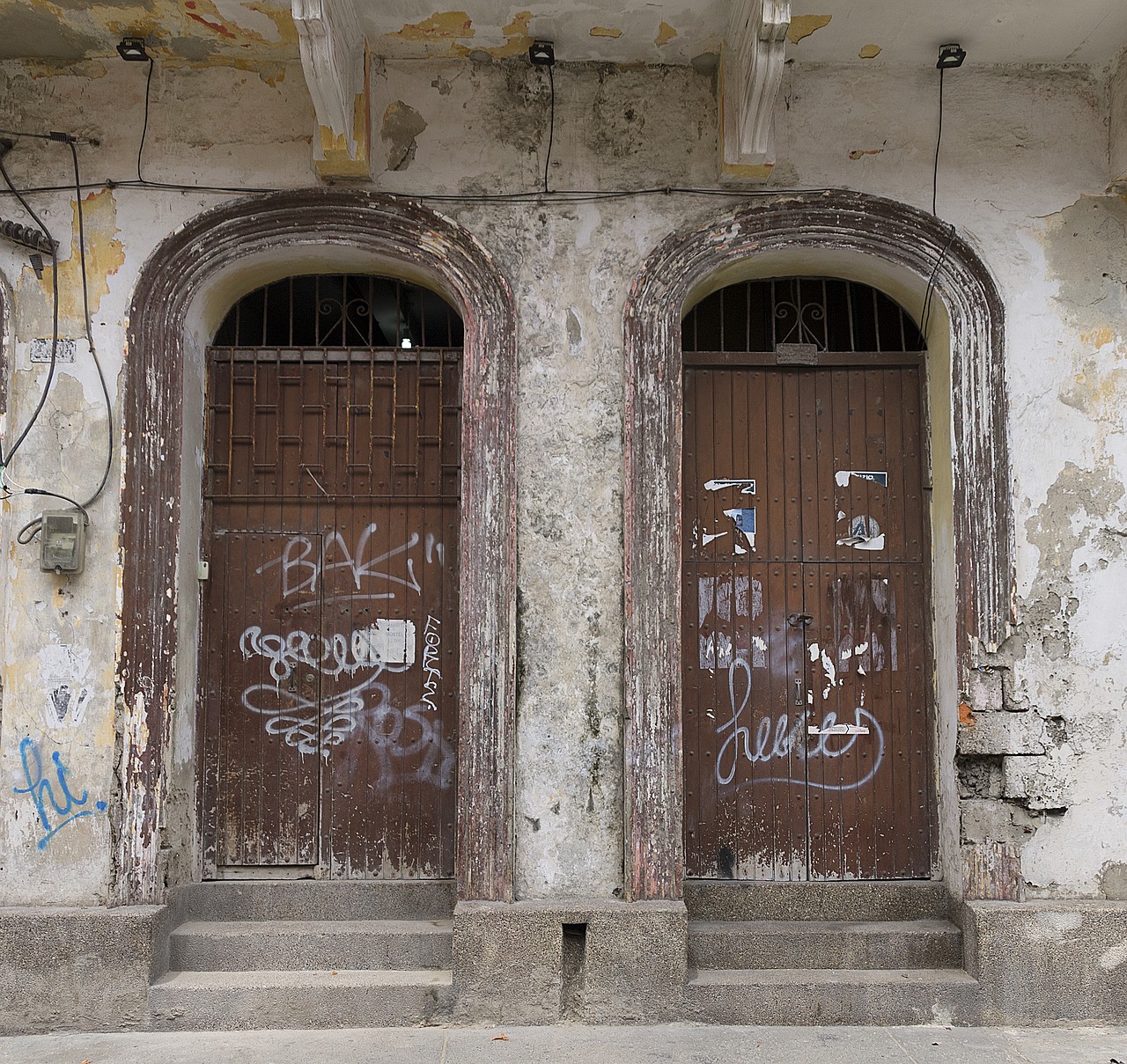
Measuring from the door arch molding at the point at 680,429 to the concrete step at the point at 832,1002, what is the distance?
1.64 feet

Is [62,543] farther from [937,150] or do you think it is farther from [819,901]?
[937,150]

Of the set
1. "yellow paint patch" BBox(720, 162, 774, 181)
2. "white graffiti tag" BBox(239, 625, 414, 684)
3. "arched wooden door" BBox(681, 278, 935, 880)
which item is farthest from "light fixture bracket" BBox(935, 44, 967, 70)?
"white graffiti tag" BBox(239, 625, 414, 684)

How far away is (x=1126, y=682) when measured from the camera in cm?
479

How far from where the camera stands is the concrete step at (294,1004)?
4.48m

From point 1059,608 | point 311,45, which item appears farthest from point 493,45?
point 1059,608

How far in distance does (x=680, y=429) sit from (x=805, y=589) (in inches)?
43.9

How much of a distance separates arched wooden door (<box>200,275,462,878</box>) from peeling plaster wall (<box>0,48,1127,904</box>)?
0.23 m

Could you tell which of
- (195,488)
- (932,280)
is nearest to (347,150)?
(195,488)

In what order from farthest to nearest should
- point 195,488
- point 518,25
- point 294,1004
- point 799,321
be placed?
point 799,321
point 195,488
point 518,25
point 294,1004

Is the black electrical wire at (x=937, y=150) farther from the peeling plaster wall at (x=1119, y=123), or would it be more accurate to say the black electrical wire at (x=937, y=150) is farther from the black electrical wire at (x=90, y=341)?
the black electrical wire at (x=90, y=341)

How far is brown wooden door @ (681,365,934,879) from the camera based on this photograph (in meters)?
5.08

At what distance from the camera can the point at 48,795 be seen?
15.3 ft

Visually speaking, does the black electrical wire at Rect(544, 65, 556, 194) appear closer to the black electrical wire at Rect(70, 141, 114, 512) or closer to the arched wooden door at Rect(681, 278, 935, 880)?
the arched wooden door at Rect(681, 278, 935, 880)

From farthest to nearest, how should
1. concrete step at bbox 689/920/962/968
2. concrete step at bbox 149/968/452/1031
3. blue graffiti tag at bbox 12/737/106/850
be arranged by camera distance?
concrete step at bbox 689/920/962/968 → blue graffiti tag at bbox 12/737/106/850 → concrete step at bbox 149/968/452/1031
